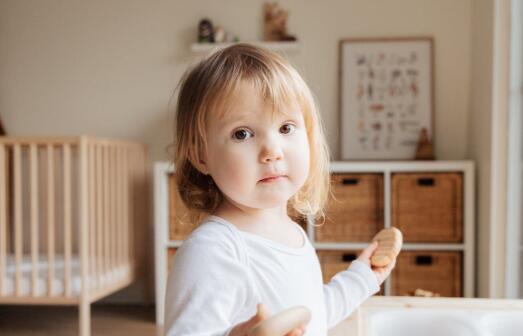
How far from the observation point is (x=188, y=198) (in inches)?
27.7

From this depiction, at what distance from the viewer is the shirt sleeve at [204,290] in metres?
0.53

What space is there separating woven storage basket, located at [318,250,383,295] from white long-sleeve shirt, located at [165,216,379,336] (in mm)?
1867

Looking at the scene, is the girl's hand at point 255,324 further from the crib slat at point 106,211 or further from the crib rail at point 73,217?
the crib slat at point 106,211

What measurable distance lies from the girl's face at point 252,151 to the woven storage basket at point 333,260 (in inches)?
78.4

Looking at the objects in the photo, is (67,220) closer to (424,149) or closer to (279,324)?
(424,149)

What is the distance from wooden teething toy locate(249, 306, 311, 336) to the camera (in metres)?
0.44

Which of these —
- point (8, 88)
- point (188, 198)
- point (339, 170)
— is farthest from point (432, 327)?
point (8, 88)

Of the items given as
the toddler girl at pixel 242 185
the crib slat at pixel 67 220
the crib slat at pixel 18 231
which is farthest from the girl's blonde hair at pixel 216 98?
the crib slat at pixel 18 231

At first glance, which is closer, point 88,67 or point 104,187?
point 104,187

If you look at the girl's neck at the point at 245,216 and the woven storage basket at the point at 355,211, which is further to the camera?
the woven storage basket at the point at 355,211

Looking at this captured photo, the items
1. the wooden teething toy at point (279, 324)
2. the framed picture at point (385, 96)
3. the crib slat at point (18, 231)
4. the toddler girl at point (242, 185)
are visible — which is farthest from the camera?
the framed picture at point (385, 96)

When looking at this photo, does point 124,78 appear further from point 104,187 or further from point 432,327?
point 432,327

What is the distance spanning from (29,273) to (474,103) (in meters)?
2.15

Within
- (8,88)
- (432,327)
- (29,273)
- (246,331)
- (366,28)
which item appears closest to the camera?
(246,331)
